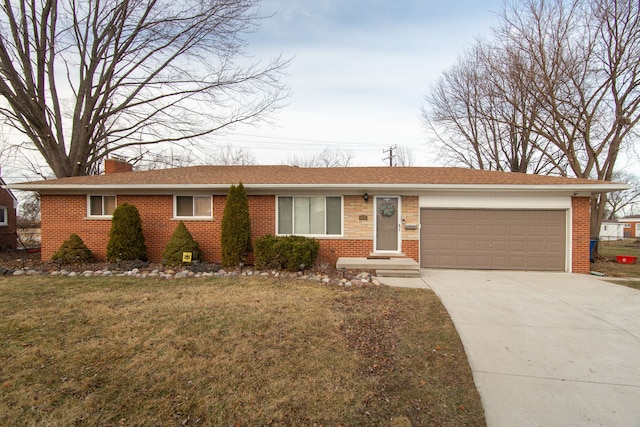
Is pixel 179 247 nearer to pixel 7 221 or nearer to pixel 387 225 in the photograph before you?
pixel 387 225

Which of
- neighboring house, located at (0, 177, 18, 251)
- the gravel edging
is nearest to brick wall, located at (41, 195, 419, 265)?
the gravel edging

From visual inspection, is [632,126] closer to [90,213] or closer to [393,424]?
[393,424]

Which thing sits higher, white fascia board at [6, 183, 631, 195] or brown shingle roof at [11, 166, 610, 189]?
brown shingle roof at [11, 166, 610, 189]

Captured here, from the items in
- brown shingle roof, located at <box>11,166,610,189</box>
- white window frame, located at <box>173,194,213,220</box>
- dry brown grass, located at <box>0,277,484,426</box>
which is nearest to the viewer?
dry brown grass, located at <box>0,277,484,426</box>

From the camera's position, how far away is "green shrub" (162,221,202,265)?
8.98 m

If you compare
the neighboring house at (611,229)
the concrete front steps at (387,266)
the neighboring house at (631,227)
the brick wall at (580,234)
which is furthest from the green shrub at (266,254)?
the neighboring house at (631,227)

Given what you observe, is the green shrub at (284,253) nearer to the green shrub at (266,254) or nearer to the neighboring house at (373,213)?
the green shrub at (266,254)

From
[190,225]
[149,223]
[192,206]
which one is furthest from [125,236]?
[192,206]

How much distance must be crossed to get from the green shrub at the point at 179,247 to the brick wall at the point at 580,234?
34.7ft

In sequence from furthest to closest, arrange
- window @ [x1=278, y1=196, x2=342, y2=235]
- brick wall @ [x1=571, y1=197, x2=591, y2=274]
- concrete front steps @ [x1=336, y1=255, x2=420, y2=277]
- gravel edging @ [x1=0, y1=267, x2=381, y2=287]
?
window @ [x1=278, y1=196, x2=342, y2=235] < brick wall @ [x1=571, y1=197, x2=591, y2=274] < concrete front steps @ [x1=336, y1=255, x2=420, y2=277] < gravel edging @ [x1=0, y1=267, x2=381, y2=287]

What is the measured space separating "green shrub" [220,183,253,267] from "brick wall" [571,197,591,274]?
9.11 m

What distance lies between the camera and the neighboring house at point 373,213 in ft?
30.6

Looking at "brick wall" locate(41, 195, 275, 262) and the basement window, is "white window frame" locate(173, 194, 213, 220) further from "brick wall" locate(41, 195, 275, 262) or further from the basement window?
the basement window

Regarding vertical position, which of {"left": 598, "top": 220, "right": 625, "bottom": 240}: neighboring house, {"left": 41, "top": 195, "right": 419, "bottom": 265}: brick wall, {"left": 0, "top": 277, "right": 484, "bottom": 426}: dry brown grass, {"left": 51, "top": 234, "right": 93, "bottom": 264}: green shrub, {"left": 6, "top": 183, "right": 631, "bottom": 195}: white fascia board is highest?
{"left": 6, "top": 183, "right": 631, "bottom": 195}: white fascia board
